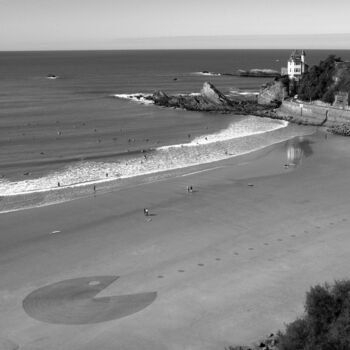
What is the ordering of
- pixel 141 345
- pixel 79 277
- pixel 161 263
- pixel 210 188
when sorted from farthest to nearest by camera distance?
pixel 210 188 < pixel 161 263 < pixel 79 277 < pixel 141 345

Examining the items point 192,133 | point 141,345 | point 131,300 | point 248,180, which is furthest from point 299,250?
point 192,133

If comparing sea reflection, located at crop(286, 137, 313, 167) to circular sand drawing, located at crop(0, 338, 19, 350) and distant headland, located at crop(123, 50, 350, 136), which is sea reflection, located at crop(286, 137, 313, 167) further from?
circular sand drawing, located at crop(0, 338, 19, 350)

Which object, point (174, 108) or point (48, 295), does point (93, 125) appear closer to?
point (174, 108)

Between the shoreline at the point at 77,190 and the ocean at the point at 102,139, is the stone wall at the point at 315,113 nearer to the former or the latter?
the ocean at the point at 102,139

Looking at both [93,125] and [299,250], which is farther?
[93,125]

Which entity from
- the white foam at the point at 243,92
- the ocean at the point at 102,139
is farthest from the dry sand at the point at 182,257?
the white foam at the point at 243,92

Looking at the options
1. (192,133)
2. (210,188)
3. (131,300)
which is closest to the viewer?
(131,300)
